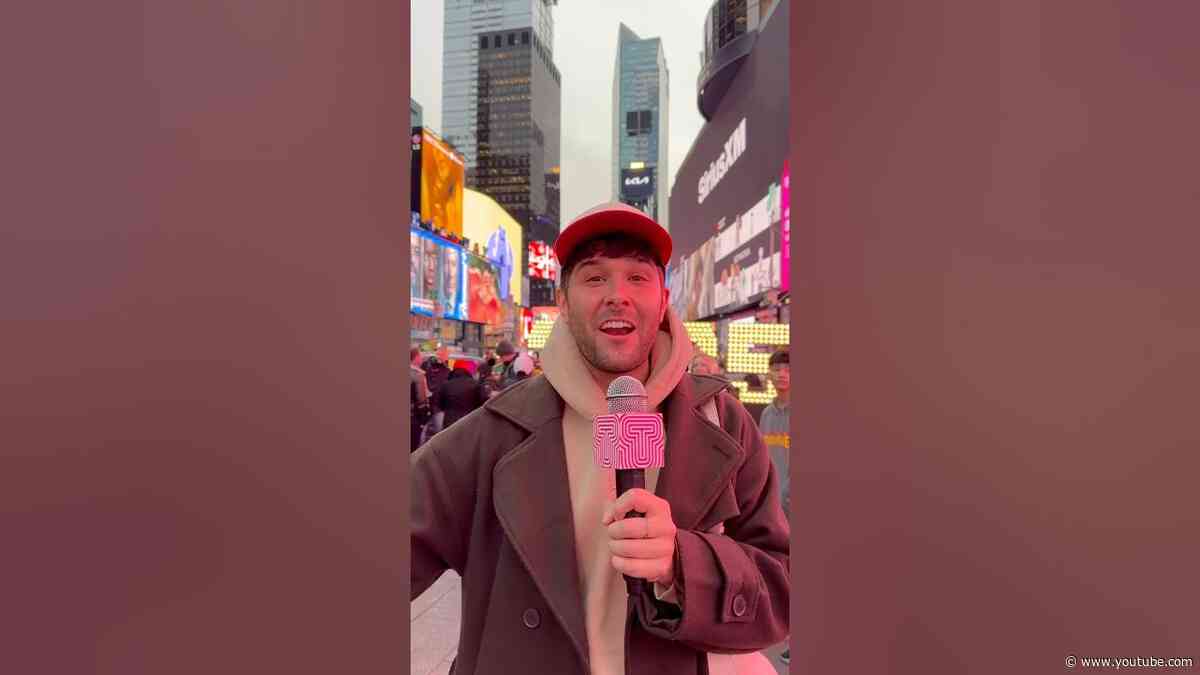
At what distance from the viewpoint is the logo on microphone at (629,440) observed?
43.5 inches

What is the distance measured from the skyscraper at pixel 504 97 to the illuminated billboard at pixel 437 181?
25.6 feet

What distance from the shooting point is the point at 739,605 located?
1208 mm

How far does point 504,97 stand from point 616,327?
2021 inches

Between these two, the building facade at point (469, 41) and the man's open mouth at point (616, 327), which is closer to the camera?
the man's open mouth at point (616, 327)

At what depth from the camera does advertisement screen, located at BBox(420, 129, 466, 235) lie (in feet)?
77.4

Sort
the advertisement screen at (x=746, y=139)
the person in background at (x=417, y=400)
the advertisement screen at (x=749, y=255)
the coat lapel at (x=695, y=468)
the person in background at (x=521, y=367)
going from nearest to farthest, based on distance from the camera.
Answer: the coat lapel at (x=695, y=468), the person in background at (x=417, y=400), the person in background at (x=521, y=367), the advertisement screen at (x=746, y=139), the advertisement screen at (x=749, y=255)

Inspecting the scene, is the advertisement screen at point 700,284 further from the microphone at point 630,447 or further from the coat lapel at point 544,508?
the microphone at point 630,447

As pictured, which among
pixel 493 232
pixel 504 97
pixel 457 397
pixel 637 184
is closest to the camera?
pixel 457 397

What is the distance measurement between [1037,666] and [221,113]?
0.95 m

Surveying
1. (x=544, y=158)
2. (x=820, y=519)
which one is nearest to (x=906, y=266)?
(x=820, y=519)

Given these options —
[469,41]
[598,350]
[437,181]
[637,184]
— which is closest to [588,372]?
[598,350]

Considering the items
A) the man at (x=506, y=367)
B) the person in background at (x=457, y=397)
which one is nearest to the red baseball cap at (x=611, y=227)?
the person in background at (x=457, y=397)

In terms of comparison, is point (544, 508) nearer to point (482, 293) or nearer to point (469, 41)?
point (482, 293)

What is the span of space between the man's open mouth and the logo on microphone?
1.09 feet
